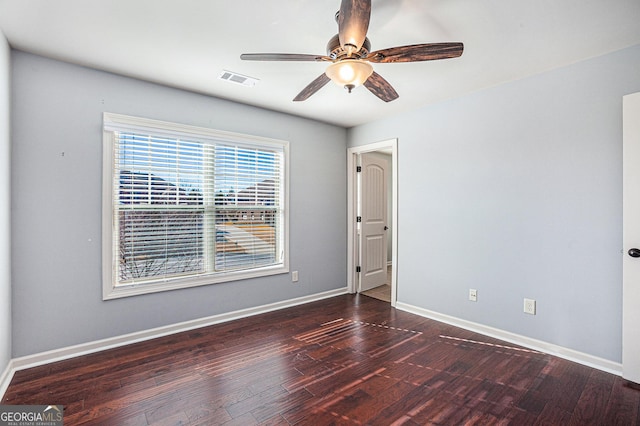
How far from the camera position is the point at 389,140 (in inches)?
161

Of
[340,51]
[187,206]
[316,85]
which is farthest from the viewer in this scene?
[187,206]

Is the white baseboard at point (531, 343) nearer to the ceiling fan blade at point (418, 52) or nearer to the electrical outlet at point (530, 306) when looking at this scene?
the electrical outlet at point (530, 306)

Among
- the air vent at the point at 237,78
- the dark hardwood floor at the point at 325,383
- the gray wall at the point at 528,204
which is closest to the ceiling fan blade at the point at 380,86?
the air vent at the point at 237,78

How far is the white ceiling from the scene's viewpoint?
6.24 feet

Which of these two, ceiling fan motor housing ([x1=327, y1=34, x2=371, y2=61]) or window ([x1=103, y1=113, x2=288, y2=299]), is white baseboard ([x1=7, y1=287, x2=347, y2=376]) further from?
ceiling fan motor housing ([x1=327, y1=34, x2=371, y2=61])

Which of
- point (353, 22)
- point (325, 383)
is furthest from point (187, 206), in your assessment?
point (353, 22)

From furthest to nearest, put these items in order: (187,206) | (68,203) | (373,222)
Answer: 1. (373,222)
2. (187,206)
3. (68,203)

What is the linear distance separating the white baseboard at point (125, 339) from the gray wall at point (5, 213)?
12 cm

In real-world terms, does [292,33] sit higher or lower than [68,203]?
higher

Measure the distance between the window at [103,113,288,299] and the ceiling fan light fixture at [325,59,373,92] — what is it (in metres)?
1.93

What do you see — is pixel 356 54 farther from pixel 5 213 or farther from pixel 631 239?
pixel 5 213

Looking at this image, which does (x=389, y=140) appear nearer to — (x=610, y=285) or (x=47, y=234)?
(x=610, y=285)

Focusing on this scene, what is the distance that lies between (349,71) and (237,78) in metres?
1.47

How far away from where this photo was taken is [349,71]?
1860mm
